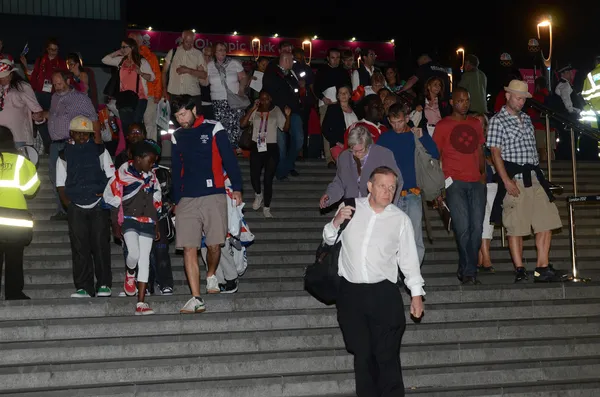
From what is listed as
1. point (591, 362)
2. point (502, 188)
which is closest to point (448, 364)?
point (591, 362)

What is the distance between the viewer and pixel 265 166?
12969mm

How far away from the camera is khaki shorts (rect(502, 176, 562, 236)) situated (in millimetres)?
10734

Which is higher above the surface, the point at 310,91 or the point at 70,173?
the point at 310,91

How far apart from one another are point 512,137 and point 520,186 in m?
0.55

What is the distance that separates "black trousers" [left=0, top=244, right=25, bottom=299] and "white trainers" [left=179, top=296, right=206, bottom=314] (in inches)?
68.3

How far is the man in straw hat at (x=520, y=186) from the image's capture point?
10750 mm

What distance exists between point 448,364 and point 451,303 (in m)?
1.00

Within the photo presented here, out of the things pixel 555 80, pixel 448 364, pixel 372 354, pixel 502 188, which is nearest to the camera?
pixel 372 354

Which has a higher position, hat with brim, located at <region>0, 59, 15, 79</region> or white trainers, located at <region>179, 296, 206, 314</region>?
hat with brim, located at <region>0, 59, 15, 79</region>

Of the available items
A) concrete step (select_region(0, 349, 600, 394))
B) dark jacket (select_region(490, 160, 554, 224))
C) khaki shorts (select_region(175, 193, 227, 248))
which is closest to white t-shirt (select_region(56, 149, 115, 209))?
khaki shorts (select_region(175, 193, 227, 248))

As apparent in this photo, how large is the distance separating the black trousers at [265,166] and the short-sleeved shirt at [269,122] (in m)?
0.12

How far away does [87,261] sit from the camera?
10.2 metres

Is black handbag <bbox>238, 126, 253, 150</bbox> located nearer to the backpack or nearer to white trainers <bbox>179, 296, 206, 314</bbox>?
the backpack

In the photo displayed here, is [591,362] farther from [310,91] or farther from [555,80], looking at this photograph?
[555,80]
